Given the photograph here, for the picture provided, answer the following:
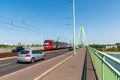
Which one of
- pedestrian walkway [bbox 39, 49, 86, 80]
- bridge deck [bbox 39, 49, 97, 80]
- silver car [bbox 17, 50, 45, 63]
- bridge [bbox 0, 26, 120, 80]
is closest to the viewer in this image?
bridge [bbox 0, 26, 120, 80]

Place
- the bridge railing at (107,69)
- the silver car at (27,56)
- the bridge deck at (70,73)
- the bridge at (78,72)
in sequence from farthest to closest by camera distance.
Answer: the silver car at (27,56)
the bridge deck at (70,73)
the bridge at (78,72)
the bridge railing at (107,69)

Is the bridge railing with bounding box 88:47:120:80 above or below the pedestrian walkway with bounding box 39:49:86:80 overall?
above

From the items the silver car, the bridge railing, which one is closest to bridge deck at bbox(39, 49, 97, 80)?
the bridge railing

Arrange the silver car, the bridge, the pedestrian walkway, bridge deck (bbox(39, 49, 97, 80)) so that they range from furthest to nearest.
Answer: the silver car
the pedestrian walkway
bridge deck (bbox(39, 49, 97, 80))
the bridge

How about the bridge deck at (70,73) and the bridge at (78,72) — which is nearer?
the bridge at (78,72)

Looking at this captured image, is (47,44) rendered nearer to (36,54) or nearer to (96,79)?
(36,54)

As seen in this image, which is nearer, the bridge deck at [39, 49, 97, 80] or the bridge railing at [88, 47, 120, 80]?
the bridge railing at [88, 47, 120, 80]

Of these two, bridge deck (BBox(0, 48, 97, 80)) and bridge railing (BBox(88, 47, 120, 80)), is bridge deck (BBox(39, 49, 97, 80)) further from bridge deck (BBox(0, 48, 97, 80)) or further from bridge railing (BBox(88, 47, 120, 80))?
bridge railing (BBox(88, 47, 120, 80))

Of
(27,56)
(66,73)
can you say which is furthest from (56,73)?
(27,56)

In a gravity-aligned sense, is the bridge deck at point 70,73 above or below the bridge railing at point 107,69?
below

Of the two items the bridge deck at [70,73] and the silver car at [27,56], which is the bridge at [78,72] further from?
the silver car at [27,56]

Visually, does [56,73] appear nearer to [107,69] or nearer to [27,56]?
[107,69]

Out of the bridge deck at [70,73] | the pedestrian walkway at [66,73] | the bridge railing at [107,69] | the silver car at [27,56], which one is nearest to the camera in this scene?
the bridge railing at [107,69]

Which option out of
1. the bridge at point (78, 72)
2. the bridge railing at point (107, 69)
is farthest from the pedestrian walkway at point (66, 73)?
the bridge railing at point (107, 69)
